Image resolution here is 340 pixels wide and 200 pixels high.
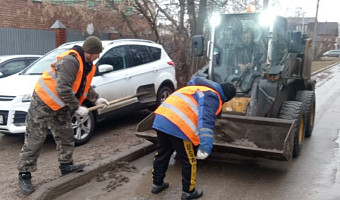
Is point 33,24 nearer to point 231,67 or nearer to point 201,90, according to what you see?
point 231,67

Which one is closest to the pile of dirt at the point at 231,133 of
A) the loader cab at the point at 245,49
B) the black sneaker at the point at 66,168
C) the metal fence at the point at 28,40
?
the loader cab at the point at 245,49

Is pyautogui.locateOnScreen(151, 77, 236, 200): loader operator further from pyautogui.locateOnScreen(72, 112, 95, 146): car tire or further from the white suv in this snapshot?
the white suv

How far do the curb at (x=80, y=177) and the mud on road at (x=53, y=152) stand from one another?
0.52 feet

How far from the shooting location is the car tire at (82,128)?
6.00 meters

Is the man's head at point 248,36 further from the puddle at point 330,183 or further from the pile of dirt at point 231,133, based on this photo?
the puddle at point 330,183

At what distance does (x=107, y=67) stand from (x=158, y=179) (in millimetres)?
2856

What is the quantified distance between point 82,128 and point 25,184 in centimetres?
201

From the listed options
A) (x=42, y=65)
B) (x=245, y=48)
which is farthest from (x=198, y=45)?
(x=42, y=65)

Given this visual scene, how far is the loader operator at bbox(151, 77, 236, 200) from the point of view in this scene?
12.5ft

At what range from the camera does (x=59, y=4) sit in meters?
10.0

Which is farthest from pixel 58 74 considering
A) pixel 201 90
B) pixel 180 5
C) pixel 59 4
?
pixel 180 5

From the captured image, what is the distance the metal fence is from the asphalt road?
9.36 meters

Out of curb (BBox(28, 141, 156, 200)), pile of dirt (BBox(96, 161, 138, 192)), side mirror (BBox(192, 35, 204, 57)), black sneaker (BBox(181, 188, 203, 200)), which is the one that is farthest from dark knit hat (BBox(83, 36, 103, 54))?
side mirror (BBox(192, 35, 204, 57))

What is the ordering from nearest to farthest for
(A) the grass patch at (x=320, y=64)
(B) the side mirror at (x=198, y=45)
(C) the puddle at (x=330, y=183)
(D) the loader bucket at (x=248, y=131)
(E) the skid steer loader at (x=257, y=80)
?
(C) the puddle at (x=330, y=183), (D) the loader bucket at (x=248, y=131), (E) the skid steer loader at (x=257, y=80), (B) the side mirror at (x=198, y=45), (A) the grass patch at (x=320, y=64)
